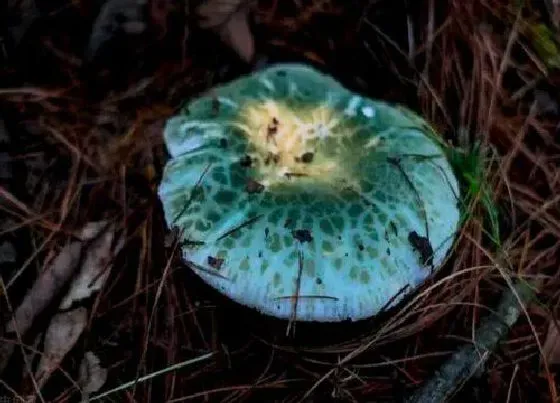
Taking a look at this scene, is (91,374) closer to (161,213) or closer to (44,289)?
(44,289)

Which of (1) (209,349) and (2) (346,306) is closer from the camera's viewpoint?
(2) (346,306)

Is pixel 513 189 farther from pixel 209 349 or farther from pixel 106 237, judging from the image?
pixel 106 237

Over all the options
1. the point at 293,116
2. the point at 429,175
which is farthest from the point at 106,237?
the point at 429,175

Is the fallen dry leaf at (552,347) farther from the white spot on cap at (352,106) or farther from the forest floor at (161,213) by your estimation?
the white spot on cap at (352,106)

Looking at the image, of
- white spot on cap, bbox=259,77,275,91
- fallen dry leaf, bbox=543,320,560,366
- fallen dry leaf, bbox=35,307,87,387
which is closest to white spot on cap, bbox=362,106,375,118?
white spot on cap, bbox=259,77,275,91

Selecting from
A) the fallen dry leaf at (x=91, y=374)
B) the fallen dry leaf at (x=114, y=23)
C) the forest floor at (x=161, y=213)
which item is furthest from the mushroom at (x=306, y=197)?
the fallen dry leaf at (x=114, y=23)

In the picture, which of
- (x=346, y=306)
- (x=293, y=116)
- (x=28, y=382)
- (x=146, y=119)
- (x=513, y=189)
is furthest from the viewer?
(x=146, y=119)

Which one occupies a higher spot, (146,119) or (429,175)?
(429,175)
